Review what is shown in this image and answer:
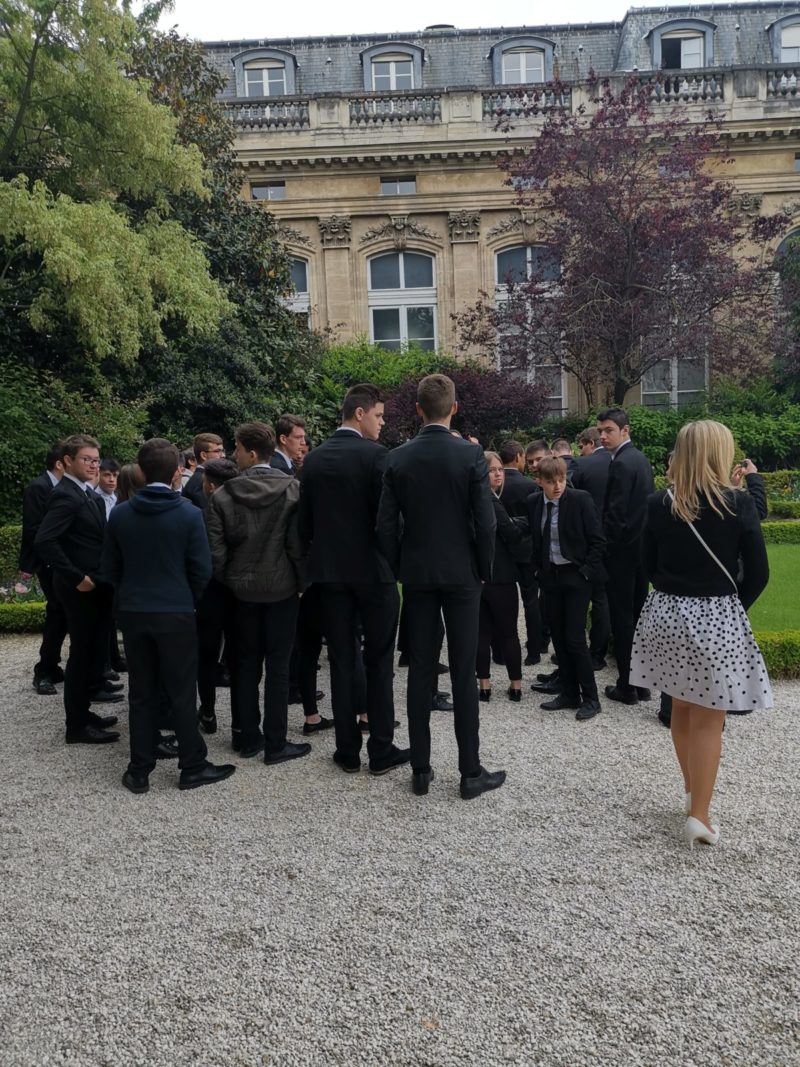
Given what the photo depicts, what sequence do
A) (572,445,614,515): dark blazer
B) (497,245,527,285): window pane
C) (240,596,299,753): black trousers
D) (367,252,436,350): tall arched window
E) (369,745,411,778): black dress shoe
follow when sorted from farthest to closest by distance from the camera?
(367,252,436,350): tall arched window < (497,245,527,285): window pane < (572,445,614,515): dark blazer < (240,596,299,753): black trousers < (369,745,411,778): black dress shoe

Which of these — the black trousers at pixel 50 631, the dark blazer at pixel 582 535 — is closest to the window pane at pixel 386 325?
the black trousers at pixel 50 631

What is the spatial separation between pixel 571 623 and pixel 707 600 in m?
1.96

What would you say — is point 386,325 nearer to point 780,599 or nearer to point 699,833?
point 780,599

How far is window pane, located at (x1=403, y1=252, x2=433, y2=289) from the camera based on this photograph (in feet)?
90.5

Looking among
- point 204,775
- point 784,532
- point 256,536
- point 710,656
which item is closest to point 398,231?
point 784,532

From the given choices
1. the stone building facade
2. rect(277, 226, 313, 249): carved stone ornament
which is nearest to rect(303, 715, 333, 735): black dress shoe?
the stone building facade

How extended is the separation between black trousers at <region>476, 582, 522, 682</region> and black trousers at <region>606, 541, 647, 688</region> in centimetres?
75

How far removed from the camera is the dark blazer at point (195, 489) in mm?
6496

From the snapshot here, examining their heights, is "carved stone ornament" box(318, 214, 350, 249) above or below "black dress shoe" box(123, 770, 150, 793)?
above

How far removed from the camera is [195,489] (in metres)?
6.69

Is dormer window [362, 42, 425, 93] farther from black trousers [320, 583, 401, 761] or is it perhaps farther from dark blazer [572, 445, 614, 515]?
black trousers [320, 583, 401, 761]

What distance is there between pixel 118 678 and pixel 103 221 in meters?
9.23

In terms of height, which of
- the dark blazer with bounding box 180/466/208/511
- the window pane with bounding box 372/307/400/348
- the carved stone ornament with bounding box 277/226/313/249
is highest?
the carved stone ornament with bounding box 277/226/313/249

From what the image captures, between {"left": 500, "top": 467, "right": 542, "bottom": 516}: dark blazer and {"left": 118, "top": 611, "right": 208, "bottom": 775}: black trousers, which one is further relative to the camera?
{"left": 500, "top": 467, "right": 542, "bottom": 516}: dark blazer
